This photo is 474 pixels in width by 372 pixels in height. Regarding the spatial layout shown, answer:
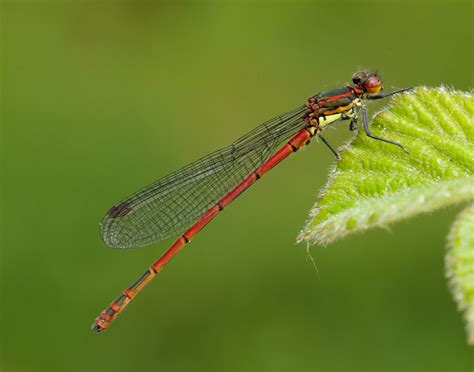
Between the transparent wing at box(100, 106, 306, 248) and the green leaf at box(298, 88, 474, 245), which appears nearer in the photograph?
the green leaf at box(298, 88, 474, 245)

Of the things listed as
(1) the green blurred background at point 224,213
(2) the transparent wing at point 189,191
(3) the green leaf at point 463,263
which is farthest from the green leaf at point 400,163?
(1) the green blurred background at point 224,213

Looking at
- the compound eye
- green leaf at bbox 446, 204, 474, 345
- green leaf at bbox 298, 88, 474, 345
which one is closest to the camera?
green leaf at bbox 446, 204, 474, 345

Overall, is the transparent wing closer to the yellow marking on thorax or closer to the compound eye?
the yellow marking on thorax

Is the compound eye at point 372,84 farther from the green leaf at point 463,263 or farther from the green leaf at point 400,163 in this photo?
the green leaf at point 463,263

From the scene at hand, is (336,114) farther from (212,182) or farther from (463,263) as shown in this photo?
(463,263)

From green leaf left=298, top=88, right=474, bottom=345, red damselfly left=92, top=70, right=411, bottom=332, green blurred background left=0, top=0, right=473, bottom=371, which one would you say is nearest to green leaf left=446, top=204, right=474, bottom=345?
green leaf left=298, top=88, right=474, bottom=345

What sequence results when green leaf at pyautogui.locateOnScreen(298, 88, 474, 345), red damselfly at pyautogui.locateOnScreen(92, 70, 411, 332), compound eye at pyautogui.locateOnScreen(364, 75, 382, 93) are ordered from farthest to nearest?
red damselfly at pyautogui.locateOnScreen(92, 70, 411, 332)
compound eye at pyautogui.locateOnScreen(364, 75, 382, 93)
green leaf at pyautogui.locateOnScreen(298, 88, 474, 345)

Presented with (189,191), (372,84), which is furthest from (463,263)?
(189,191)

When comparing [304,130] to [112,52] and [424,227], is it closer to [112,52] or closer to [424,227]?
[424,227]
